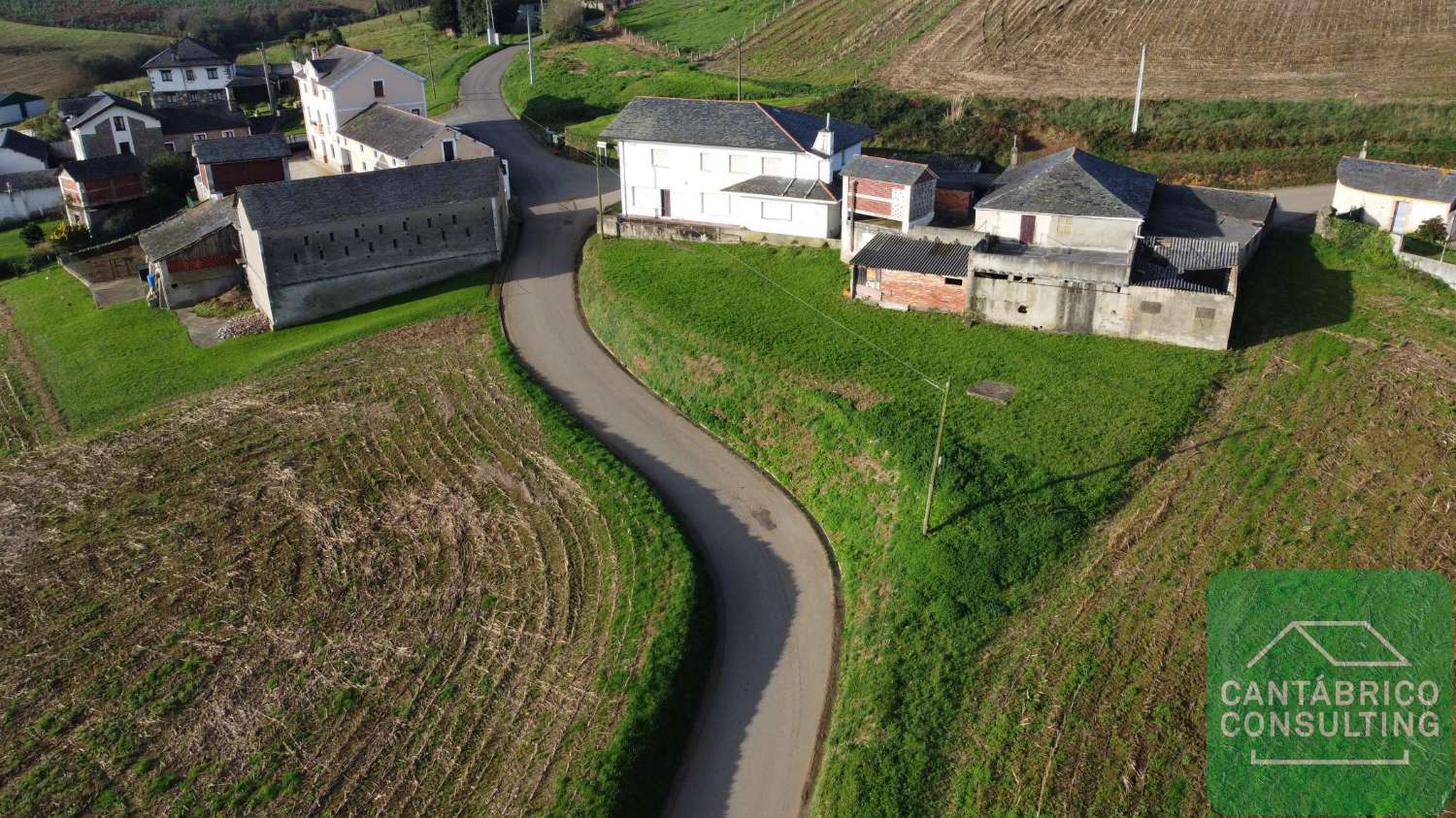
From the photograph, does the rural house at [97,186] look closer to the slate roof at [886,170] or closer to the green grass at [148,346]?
the green grass at [148,346]

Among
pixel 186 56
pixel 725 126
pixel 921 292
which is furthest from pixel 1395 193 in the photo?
pixel 186 56

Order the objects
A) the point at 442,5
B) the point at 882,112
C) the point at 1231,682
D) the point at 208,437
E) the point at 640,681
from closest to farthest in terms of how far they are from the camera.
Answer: the point at 1231,682 → the point at 640,681 → the point at 208,437 → the point at 882,112 → the point at 442,5

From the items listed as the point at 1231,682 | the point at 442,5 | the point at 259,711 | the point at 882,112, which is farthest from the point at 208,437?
the point at 442,5

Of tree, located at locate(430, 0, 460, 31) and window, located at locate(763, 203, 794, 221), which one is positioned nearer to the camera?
window, located at locate(763, 203, 794, 221)

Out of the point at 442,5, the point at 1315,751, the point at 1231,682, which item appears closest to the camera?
the point at 1315,751

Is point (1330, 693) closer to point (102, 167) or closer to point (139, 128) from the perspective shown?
point (102, 167)

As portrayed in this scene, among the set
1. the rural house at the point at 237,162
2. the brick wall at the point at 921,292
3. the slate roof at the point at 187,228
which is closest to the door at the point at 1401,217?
the brick wall at the point at 921,292

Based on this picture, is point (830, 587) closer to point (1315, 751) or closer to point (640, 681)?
point (640, 681)

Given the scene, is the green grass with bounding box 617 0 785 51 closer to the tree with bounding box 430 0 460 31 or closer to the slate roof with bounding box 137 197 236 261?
the tree with bounding box 430 0 460 31

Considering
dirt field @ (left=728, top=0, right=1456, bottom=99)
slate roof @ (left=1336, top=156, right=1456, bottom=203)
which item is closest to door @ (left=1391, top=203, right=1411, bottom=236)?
slate roof @ (left=1336, top=156, right=1456, bottom=203)
